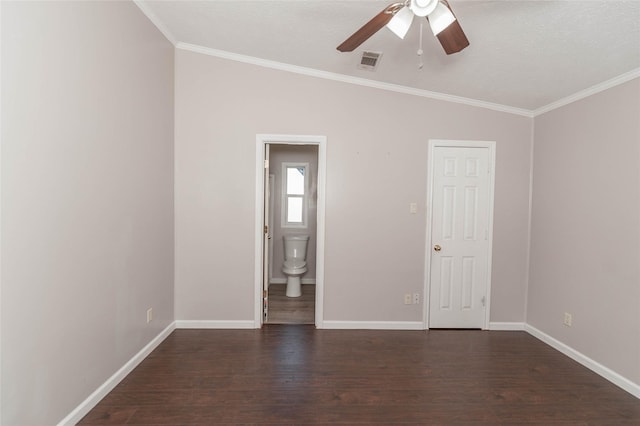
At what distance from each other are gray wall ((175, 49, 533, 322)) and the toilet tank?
1578 mm

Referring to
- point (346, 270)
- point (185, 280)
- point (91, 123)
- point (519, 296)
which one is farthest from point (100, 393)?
point (519, 296)

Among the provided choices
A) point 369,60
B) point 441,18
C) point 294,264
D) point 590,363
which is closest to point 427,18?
point 441,18

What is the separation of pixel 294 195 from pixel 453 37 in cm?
375

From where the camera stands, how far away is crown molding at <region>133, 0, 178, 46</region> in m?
2.43

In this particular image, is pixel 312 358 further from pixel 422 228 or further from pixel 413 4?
pixel 413 4

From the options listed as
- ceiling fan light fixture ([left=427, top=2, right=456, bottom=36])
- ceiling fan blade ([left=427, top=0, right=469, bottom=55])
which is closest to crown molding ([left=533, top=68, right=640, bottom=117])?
ceiling fan blade ([left=427, top=0, right=469, bottom=55])

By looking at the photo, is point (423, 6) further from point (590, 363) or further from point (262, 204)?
point (590, 363)

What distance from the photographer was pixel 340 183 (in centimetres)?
328

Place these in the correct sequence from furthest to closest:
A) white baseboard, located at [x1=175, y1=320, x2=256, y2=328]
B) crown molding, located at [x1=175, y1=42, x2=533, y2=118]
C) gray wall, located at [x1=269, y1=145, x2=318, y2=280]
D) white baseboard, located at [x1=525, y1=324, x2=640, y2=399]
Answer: gray wall, located at [x1=269, y1=145, x2=318, y2=280]
white baseboard, located at [x1=175, y1=320, x2=256, y2=328]
crown molding, located at [x1=175, y1=42, x2=533, y2=118]
white baseboard, located at [x1=525, y1=324, x2=640, y2=399]

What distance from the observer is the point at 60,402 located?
1.76 m

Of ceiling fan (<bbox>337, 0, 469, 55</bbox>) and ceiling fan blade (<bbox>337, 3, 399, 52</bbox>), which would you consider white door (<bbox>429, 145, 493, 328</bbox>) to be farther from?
ceiling fan blade (<bbox>337, 3, 399, 52</bbox>)

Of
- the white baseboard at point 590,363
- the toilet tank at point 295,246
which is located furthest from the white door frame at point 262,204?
the white baseboard at point 590,363

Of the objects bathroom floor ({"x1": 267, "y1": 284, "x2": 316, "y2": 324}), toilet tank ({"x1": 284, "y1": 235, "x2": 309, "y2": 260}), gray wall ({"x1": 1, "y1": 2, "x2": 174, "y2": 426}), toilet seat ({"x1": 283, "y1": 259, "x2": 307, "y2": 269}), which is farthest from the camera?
toilet tank ({"x1": 284, "y1": 235, "x2": 309, "y2": 260})

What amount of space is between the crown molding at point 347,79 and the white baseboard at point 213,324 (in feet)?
9.03
